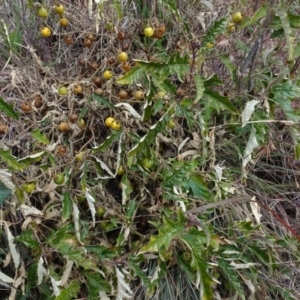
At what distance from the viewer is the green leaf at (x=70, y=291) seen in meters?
1.20

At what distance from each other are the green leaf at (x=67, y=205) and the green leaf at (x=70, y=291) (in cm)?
15

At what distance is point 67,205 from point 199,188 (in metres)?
0.33

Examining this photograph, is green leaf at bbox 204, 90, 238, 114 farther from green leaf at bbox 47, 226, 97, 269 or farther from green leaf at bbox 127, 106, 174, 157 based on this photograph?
green leaf at bbox 47, 226, 97, 269

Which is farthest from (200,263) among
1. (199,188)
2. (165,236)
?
(199,188)

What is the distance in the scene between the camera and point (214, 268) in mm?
1361

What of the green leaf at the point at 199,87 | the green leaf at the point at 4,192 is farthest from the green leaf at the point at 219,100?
the green leaf at the point at 4,192

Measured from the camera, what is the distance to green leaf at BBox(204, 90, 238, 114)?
1.27m

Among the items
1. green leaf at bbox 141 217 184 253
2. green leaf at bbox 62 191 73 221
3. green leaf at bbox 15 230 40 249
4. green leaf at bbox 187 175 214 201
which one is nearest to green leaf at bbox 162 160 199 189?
green leaf at bbox 187 175 214 201

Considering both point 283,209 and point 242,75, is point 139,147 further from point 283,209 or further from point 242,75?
point 283,209

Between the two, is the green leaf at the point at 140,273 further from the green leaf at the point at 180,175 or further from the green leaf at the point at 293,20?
the green leaf at the point at 293,20

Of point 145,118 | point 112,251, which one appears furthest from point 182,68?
point 112,251

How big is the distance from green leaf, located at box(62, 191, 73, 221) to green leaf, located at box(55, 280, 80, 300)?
154 mm

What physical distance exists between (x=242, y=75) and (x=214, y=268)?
53cm

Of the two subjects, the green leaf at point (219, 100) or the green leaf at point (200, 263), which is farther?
the green leaf at point (219, 100)
